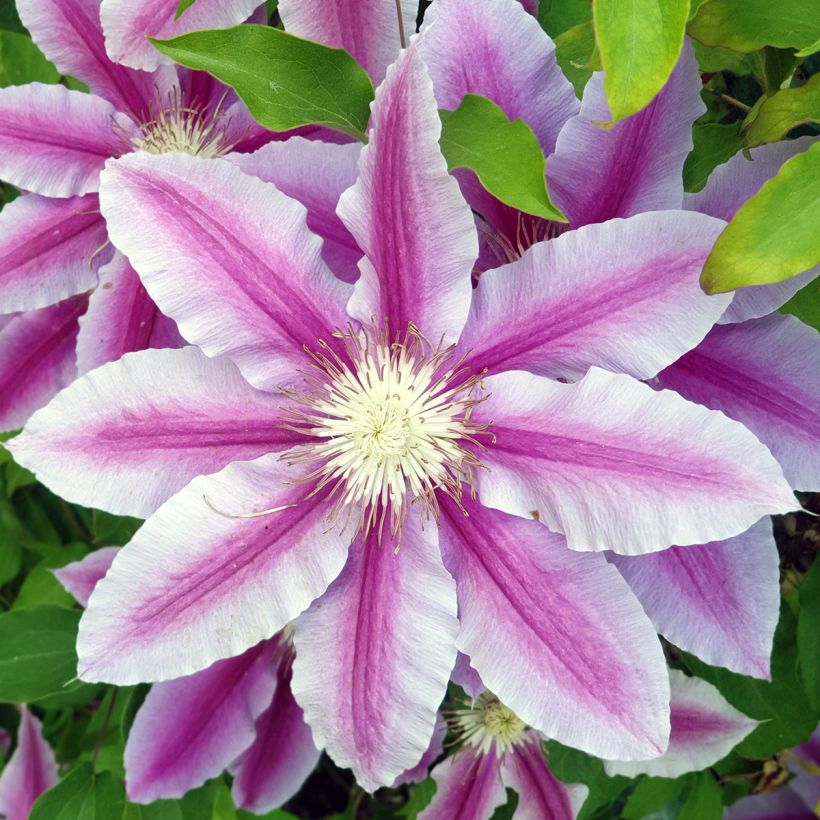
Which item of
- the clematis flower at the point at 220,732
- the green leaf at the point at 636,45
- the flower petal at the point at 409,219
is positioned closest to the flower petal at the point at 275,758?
the clematis flower at the point at 220,732

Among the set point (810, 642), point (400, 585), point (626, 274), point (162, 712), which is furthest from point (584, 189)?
point (162, 712)

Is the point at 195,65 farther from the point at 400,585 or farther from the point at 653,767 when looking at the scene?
the point at 653,767

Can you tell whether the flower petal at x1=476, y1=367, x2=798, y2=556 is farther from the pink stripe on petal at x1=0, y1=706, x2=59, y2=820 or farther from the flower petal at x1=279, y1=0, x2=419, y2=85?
the pink stripe on petal at x1=0, y1=706, x2=59, y2=820

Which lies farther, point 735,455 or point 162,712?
point 162,712

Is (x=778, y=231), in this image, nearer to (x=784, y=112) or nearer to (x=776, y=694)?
(x=784, y=112)

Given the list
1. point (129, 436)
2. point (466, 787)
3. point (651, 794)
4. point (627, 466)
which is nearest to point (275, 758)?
point (466, 787)
